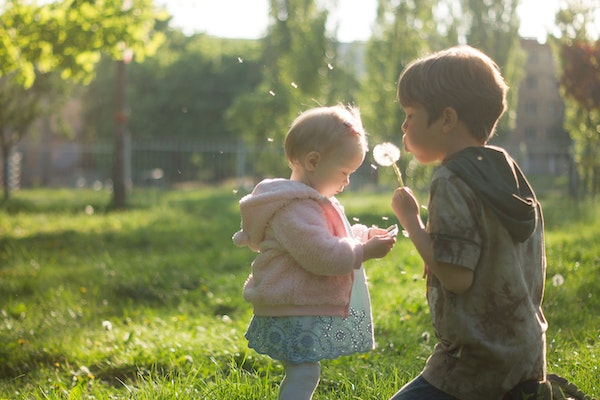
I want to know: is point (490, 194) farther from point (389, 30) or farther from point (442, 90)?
point (389, 30)

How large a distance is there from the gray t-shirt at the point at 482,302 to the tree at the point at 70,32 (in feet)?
30.5

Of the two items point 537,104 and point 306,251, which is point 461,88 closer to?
point 306,251

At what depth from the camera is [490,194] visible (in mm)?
2561

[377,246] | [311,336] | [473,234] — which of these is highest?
[473,234]

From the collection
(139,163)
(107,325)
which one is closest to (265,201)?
(107,325)

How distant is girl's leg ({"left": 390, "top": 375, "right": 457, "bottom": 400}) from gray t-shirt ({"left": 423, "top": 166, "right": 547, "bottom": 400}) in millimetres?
30

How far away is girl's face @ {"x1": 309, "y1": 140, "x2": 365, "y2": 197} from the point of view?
9.80 feet

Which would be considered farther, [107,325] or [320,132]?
[107,325]

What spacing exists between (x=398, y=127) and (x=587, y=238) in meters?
14.7

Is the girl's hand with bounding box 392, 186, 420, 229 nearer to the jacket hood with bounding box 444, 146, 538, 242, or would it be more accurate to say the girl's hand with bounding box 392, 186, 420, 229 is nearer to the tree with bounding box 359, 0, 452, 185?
the jacket hood with bounding box 444, 146, 538, 242

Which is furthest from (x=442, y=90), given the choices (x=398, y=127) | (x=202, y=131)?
(x=202, y=131)

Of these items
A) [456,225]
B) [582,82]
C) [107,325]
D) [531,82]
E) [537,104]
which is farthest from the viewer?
[531,82]

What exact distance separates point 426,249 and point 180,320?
350cm

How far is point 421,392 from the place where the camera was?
2.78 metres
